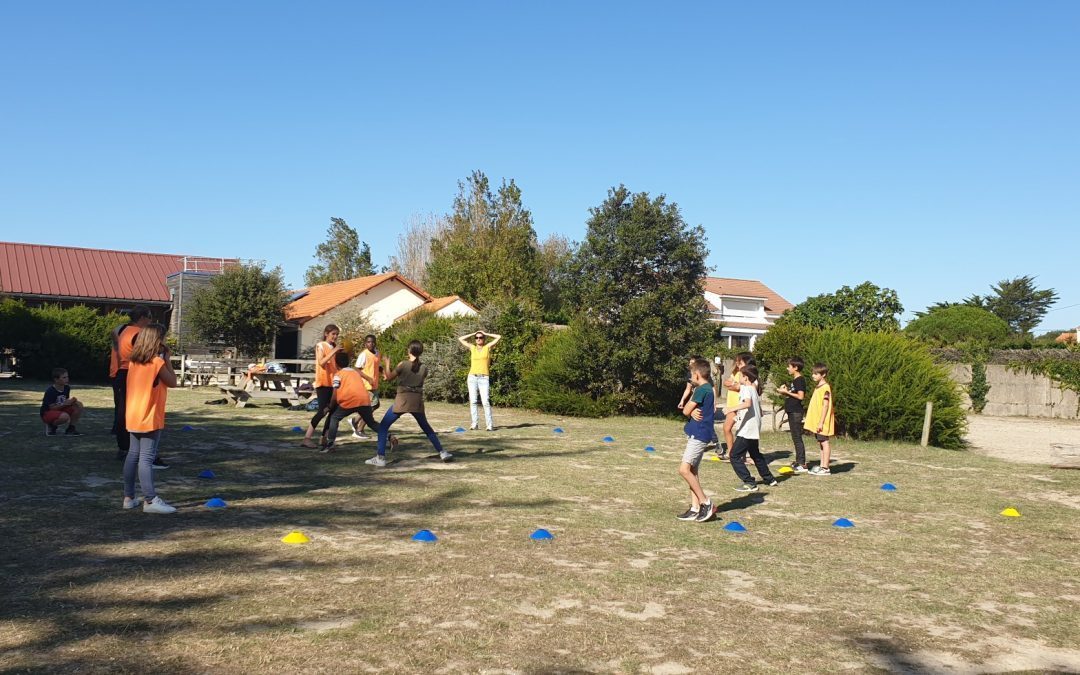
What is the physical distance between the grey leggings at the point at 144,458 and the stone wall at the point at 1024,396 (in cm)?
2524

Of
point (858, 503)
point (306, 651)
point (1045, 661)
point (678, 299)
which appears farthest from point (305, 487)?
point (678, 299)

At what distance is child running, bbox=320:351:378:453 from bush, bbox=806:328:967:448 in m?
9.13

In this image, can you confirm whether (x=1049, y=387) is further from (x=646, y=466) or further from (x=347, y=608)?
(x=347, y=608)

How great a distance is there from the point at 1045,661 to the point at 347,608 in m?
3.85

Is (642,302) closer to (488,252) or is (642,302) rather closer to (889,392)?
(889,392)

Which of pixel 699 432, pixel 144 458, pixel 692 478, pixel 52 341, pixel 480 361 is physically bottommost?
pixel 692 478

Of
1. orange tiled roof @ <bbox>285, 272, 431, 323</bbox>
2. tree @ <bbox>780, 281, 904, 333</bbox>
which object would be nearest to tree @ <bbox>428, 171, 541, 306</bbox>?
orange tiled roof @ <bbox>285, 272, 431, 323</bbox>

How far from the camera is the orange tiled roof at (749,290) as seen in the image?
2613 inches

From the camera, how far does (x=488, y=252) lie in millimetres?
50562

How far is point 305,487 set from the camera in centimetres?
941

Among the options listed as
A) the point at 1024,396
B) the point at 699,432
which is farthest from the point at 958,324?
the point at 699,432

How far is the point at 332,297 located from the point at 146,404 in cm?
3828

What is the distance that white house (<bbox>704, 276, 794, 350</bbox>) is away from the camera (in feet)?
205

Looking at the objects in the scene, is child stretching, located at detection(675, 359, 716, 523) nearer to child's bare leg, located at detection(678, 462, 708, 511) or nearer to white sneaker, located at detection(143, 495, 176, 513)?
child's bare leg, located at detection(678, 462, 708, 511)
